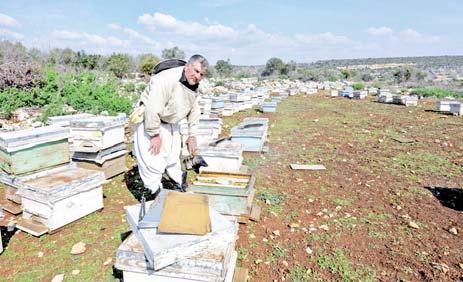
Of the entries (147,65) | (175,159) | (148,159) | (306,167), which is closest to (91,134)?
(148,159)

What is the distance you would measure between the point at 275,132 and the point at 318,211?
5083 millimetres

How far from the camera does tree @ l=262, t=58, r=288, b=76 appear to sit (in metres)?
53.5

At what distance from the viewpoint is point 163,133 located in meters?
3.54

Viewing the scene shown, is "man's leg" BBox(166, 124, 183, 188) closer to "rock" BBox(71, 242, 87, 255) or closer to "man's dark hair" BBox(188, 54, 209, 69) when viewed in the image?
"man's dark hair" BBox(188, 54, 209, 69)

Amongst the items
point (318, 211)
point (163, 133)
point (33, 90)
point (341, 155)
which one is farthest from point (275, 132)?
point (33, 90)

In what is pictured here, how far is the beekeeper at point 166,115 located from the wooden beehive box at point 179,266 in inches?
58.3

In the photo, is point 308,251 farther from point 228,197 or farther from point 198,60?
point 198,60

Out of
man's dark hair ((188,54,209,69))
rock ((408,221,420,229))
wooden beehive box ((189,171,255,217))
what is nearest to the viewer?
man's dark hair ((188,54,209,69))

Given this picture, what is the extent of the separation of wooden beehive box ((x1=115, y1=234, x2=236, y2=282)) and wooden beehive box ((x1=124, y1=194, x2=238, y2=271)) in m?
0.03

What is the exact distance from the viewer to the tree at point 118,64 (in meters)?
27.0

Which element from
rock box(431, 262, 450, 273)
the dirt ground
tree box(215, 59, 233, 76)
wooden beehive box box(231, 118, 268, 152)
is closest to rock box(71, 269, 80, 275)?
the dirt ground

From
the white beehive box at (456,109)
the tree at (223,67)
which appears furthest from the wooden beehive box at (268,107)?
the tree at (223,67)

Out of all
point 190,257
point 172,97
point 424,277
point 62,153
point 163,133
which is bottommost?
point 424,277

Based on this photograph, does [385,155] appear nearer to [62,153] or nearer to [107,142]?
[107,142]
